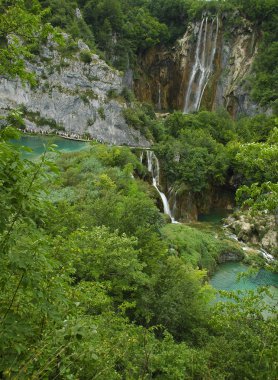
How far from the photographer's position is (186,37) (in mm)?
54781

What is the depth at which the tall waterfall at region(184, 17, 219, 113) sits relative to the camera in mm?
50781

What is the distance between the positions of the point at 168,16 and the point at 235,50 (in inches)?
613

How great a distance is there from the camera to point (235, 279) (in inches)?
754

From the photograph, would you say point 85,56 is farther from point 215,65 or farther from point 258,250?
point 258,250

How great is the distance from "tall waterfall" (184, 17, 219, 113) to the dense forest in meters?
15.0

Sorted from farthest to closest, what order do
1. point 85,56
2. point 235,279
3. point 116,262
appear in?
point 85,56, point 235,279, point 116,262

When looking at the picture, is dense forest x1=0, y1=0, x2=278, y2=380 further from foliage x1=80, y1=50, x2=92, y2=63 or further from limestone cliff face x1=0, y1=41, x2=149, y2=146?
foliage x1=80, y1=50, x2=92, y2=63

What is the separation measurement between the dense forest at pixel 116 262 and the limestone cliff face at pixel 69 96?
11.1 metres

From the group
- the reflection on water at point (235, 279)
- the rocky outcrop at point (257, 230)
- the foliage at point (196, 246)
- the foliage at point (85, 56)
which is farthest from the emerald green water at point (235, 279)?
the foliage at point (85, 56)

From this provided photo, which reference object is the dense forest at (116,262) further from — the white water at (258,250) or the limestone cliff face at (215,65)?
the limestone cliff face at (215,65)

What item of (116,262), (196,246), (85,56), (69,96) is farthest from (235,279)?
(85,56)

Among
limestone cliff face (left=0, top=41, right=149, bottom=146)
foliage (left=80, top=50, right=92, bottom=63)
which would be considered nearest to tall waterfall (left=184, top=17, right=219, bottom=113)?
limestone cliff face (left=0, top=41, right=149, bottom=146)

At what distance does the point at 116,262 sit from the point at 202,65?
46.7 m

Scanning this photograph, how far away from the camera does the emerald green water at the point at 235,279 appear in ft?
60.1
